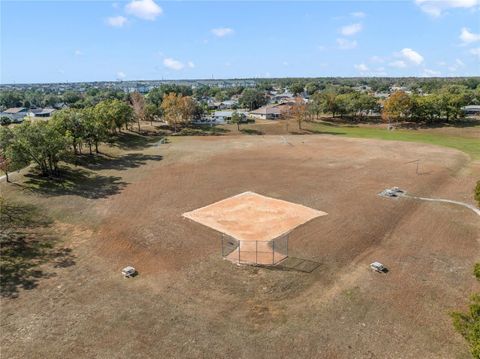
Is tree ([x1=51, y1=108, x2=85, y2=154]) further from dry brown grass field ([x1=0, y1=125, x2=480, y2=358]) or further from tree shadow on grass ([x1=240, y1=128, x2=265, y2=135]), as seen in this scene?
tree shadow on grass ([x1=240, y1=128, x2=265, y2=135])

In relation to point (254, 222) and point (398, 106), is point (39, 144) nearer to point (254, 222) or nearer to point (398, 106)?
point (254, 222)

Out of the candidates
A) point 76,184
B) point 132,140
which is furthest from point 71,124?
point 132,140

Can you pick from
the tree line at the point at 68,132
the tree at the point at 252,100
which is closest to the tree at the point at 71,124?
the tree line at the point at 68,132

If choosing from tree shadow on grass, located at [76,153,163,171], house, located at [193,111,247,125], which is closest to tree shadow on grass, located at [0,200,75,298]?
tree shadow on grass, located at [76,153,163,171]

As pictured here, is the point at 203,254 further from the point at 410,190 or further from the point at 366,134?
the point at 366,134

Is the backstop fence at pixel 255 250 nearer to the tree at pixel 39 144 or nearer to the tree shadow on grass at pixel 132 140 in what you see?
the tree at pixel 39 144

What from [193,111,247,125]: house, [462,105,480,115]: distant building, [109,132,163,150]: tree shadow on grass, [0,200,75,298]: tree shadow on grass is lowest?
[0,200,75,298]: tree shadow on grass

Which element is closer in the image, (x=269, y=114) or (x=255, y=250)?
(x=255, y=250)
